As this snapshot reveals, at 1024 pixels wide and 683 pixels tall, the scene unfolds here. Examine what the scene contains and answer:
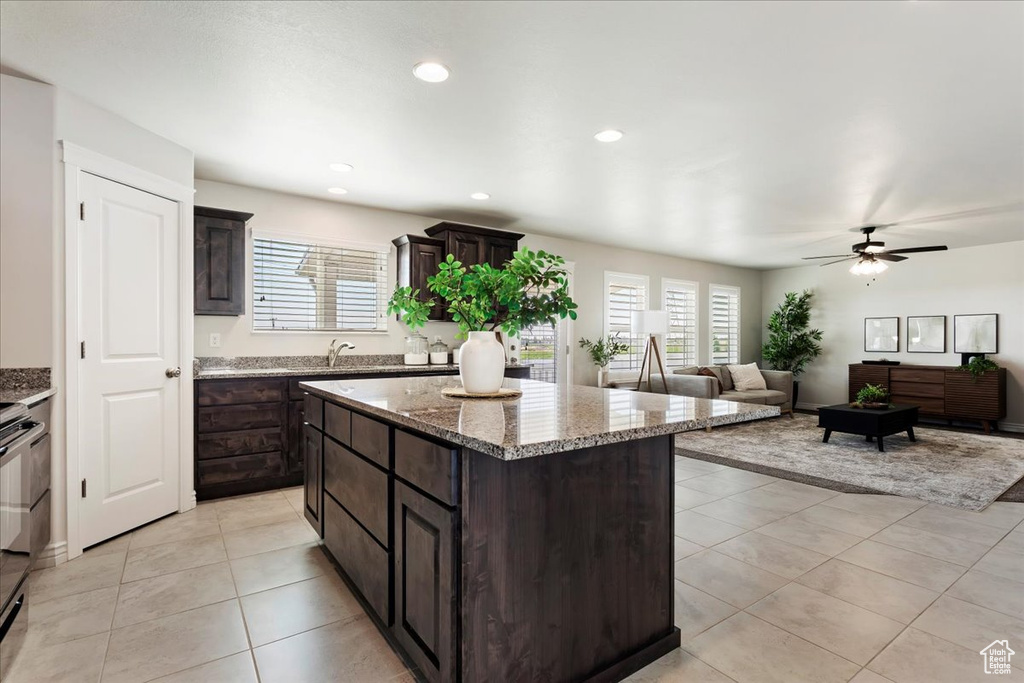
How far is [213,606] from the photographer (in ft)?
7.30

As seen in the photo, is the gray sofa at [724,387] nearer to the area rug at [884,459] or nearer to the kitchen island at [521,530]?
the area rug at [884,459]

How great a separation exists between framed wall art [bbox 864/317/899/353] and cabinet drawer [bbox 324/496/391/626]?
8453 mm

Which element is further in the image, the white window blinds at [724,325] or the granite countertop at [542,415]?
the white window blinds at [724,325]

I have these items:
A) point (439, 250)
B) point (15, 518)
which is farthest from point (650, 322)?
point (15, 518)

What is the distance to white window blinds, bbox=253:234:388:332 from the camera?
4504mm

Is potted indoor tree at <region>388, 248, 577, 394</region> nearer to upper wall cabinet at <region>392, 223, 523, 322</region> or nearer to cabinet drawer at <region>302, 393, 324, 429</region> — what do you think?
cabinet drawer at <region>302, 393, 324, 429</region>

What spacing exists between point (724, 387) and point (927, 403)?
2.61 meters

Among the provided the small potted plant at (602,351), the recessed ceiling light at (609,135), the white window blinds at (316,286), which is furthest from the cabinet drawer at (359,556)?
the small potted plant at (602,351)

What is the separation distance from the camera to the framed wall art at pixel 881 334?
25.2 ft

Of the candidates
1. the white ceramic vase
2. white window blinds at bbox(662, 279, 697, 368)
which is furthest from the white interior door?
white window blinds at bbox(662, 279, 697, 368)

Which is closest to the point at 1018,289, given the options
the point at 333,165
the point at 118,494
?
the point at 333,165

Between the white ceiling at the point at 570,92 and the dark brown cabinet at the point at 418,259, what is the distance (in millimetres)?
474

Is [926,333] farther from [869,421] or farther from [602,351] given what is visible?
[602,351]

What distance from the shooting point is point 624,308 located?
731 cm
